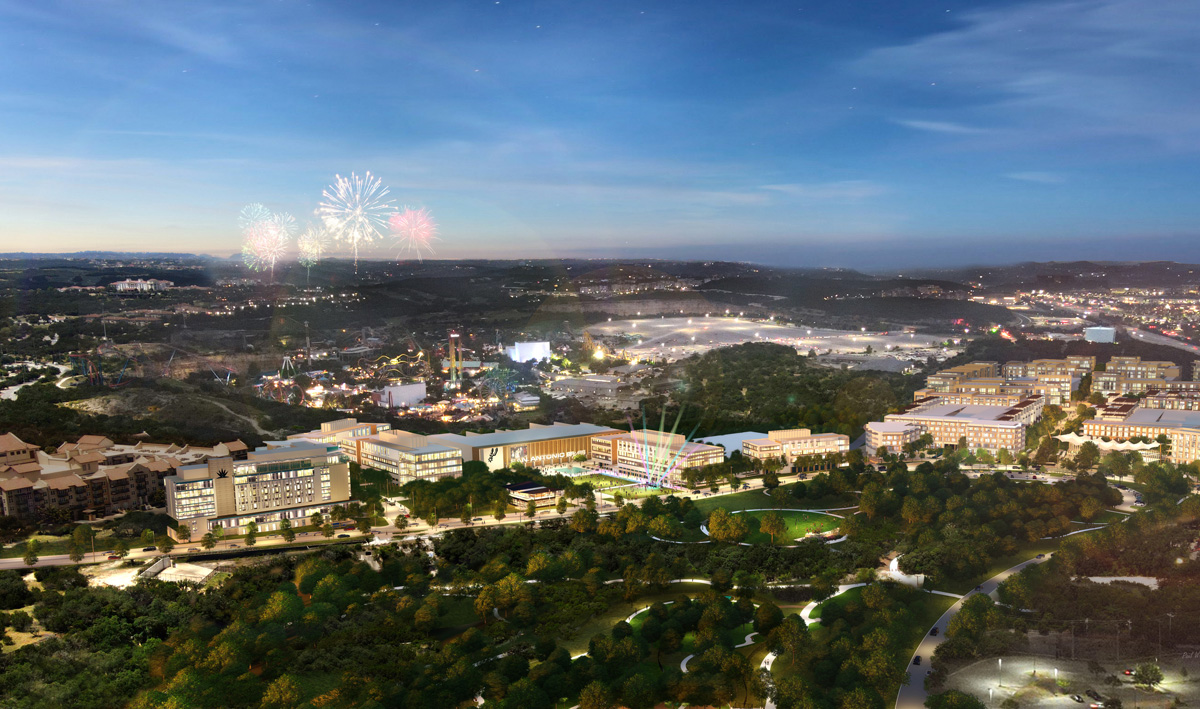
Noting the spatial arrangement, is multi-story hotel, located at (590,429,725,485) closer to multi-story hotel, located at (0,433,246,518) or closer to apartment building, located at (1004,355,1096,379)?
multi-story hotel, located at (0,433,246,518)

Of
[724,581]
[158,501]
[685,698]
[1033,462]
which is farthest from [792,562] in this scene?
[158,501]

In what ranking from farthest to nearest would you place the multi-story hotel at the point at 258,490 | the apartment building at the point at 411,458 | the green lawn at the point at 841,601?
the apartment building at the point at 411,458
the multi-story hotel at the point at 258,490
the green lawn at the point at 841,601

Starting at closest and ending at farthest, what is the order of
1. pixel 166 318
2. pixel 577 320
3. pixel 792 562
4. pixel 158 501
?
pixel 792 562
pixel 158 501
pixel 166 318
pixel 577 320

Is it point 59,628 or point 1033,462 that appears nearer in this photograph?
point 59,628

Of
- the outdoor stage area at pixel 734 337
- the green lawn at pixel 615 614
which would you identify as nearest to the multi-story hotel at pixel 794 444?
the green lawn at pixel 615 614

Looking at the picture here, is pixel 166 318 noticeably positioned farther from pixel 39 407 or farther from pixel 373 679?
pixel 373 679

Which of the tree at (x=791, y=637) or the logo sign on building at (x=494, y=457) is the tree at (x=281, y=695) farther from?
the logo sign on building at (x=494, y=457)

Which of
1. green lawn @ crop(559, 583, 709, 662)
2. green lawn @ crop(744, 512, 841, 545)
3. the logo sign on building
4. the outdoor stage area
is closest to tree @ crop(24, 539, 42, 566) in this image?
green lawn @ crop(559, 583, 709, 662)

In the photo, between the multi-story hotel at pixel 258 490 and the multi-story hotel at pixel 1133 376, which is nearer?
the multi-story hotel at pixel 258 490
